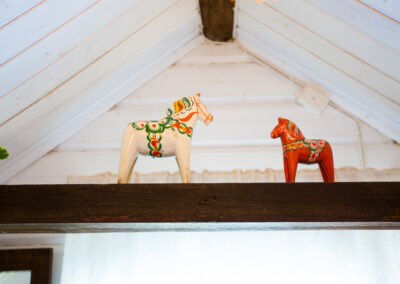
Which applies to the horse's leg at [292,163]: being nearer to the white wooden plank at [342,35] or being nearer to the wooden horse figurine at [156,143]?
the wooden horse figurine at [156,143]

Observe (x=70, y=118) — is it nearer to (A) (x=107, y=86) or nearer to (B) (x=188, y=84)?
(A) (x=107, y=86)

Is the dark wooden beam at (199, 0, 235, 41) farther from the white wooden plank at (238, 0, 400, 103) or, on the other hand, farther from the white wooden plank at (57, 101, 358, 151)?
the white wooden plank at (57, 101, 358, 151)

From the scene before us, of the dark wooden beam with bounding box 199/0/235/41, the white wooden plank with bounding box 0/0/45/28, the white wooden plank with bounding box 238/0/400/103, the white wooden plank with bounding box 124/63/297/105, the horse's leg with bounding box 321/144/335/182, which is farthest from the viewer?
the white wooden plank with bounding box 124/63/297/105

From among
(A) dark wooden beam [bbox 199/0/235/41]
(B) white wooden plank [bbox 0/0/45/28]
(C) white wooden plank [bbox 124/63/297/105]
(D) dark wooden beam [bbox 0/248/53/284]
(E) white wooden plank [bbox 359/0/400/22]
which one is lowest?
(D) dark wooden beam [bbox 0/248/53/284]

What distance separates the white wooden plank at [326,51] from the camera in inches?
61.6

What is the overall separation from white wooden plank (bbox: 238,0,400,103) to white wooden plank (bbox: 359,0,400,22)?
32cm

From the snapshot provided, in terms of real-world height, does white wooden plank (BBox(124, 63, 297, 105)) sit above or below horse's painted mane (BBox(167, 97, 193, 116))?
above

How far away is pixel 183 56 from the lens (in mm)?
2055

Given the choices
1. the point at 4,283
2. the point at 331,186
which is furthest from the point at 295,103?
the point at 4,283

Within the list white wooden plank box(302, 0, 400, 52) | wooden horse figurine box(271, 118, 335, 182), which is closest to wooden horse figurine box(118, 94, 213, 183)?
wooden horse figurine box(271, 118, 335, 182)

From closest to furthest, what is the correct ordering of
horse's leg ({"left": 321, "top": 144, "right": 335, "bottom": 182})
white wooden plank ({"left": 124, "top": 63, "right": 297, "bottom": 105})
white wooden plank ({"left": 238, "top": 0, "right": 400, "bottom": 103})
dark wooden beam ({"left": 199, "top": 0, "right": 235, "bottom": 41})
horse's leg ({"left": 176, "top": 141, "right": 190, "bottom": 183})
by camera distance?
horse's leg ({"left": 176, "top": 141, "right": 190, "bottom": 183}), horse's leg ({"left": 321, "top": 144, "right": 335, "bottom": 182}), white wooden plank ({"left": 238, "top": 0, "right": 400, "bottom": 103}), dark wooden beam ({"left": 199, "top": 0, "right": 235, "bottom": 41}), white wooden plank ({"left": 124, "top": 63, "right": 297, "bottom": 105})

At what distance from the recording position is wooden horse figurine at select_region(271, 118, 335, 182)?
4.33 feet

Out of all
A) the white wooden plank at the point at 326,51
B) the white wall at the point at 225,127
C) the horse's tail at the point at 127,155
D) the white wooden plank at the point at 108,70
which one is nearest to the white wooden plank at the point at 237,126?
the white wall at the point at 225,127

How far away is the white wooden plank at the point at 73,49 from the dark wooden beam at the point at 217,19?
0.79 feet
